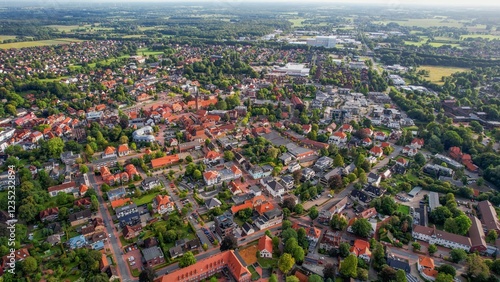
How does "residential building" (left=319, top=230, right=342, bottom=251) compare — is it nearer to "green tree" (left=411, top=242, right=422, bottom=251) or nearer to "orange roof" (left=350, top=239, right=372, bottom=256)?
"orange roof" (left=350, top=239, right=372, bottom=256)

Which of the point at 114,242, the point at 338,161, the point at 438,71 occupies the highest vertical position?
the point at 438,71

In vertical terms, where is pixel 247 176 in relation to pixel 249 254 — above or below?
above

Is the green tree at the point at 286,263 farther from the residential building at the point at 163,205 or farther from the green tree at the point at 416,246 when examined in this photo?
the residential building at the point at 163,205

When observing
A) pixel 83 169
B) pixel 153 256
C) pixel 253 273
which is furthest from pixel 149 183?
pixel 253 273

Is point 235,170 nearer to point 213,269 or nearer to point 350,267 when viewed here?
point 213,269

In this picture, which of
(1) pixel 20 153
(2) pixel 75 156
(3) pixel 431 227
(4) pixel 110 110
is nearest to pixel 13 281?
(2) pixel 75 156

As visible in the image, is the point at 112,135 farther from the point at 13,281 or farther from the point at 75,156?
the point at 13,281
